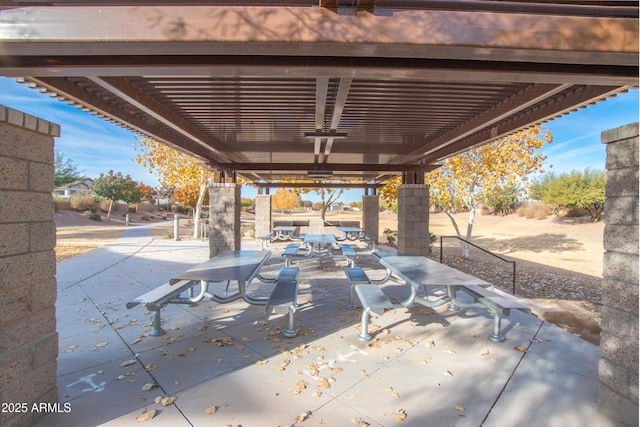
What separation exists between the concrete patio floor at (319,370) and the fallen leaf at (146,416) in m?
0.02

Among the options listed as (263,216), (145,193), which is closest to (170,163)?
(263,216)

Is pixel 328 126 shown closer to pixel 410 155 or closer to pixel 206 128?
pixel 206 128

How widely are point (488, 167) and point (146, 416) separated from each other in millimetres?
12901

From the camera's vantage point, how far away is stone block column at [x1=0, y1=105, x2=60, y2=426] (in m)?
2.03

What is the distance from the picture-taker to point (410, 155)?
26.6 feet

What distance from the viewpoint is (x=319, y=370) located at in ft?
9.78

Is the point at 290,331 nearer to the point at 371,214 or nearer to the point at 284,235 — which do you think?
the point at 284,235

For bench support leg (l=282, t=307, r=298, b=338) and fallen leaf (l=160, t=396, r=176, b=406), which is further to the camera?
bench support leg (l=282, t=307, r=298, b=338)

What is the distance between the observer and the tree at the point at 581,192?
1139 inches

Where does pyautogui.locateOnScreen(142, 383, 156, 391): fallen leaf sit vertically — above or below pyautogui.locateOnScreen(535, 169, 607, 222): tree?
below

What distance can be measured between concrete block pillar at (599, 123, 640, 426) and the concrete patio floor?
0.27 metres

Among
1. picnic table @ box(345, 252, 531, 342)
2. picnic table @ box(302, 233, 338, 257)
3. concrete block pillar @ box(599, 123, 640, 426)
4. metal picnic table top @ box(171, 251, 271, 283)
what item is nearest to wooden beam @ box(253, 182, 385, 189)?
picnic table @ box(302, 233, 338, 257)

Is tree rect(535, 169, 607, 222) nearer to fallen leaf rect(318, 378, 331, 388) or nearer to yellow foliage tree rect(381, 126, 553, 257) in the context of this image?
yellow foliage tree rect(381, 126, 553, 257)

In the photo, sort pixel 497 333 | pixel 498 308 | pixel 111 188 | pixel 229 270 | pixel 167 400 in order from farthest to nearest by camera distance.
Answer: pixel 111 188, pixel 229 270, pixel 497 333, pixel 498 308, pixel 167 400
